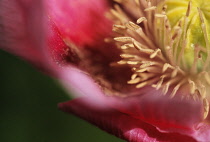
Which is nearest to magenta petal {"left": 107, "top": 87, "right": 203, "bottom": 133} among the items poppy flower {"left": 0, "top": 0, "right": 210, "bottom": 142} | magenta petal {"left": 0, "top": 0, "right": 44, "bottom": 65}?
poppy flower {"left": 0, "top": 0, "right": 210, "bottom": 142}

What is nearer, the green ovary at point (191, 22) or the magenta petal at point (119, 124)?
the magenta petal at point (119, 124)

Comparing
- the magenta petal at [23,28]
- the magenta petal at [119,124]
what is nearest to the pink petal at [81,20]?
the magenta petal at [23,28]

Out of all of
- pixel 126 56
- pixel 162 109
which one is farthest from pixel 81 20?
pixel 162 109

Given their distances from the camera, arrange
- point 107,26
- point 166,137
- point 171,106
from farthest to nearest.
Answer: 1. point 107,26
2. point 171,106
3. point 166,137

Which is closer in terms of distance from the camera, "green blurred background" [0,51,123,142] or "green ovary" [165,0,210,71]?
"green ovary" [165,0,210,71]

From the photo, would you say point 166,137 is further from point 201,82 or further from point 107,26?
point 107,26

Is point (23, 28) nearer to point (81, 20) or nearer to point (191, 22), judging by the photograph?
point (81, 20)

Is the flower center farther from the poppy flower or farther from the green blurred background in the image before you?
the green blurred background

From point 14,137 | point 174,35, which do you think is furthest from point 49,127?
point 174,35

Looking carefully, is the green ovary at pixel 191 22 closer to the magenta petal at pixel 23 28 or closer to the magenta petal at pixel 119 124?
the magenta petal at pixel 119 124
